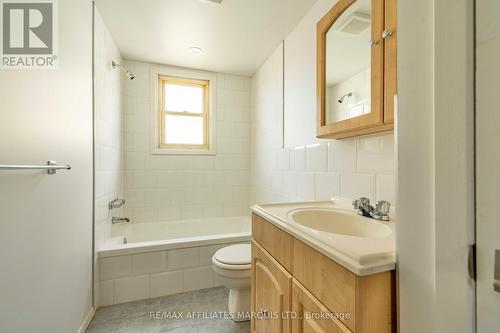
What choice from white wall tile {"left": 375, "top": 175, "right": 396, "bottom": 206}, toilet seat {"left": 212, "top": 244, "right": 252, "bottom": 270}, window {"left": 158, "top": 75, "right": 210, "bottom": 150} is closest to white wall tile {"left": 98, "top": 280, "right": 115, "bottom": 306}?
toilet seat {"left": 212, "top": 244, "right": 252, "bottom": 270}

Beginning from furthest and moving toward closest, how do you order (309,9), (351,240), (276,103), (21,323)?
(276,103), (309,9), (21,323), (351,240)

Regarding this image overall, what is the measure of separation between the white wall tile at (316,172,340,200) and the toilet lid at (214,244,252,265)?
665mm

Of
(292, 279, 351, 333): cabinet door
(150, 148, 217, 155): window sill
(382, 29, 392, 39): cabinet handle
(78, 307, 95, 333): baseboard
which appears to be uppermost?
(382, 29, 392, 39): cabinet handle

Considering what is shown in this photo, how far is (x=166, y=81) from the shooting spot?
2.71 m

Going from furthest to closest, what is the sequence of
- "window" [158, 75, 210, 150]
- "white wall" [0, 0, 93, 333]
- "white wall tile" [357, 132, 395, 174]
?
"window" [158, 75, 210, 150] < "white wall tile" [357, 132, 395, 174] < "white wall" [0, 0, 93, 333]

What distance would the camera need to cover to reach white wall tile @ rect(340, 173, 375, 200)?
1179mm

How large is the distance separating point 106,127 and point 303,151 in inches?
67.9

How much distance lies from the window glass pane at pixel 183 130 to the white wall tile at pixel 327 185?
1.77m

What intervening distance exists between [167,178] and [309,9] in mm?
2233

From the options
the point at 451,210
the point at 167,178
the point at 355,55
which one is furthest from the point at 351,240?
the point at 167,178

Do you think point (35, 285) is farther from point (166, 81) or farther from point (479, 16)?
point (166, 81)

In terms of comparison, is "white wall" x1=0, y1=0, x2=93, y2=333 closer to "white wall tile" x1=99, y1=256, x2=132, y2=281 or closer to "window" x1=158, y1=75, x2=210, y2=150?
"white wall tile" x1=99, y1=256, x2=132, y2=281

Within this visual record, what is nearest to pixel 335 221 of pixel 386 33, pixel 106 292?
pixel 386 33

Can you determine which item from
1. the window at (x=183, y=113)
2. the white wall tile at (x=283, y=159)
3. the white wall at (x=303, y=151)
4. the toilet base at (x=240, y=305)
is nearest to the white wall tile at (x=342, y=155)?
the white wall at (x=303, y=151)
